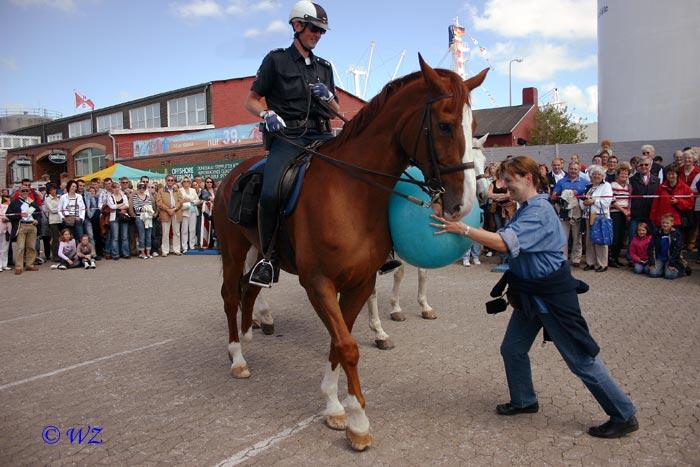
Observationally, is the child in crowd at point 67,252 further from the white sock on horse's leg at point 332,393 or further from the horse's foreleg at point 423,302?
the white sock on horse's leg at point 332,393

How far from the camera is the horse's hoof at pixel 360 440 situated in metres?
3.71

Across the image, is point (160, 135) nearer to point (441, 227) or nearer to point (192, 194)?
point (192, 194)

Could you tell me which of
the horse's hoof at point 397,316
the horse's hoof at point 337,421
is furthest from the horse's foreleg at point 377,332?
the horse's hoof at point 337,421

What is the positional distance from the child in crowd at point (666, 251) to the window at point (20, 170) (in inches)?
2153

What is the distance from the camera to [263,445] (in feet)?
12.7

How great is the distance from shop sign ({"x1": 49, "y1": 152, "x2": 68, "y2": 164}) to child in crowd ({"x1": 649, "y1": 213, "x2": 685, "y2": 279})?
47.9 m

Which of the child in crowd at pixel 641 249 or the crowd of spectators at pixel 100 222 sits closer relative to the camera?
the child in crowd at pixel 641 249

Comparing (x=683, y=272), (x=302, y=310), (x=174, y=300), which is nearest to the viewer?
(x=302, y=310)

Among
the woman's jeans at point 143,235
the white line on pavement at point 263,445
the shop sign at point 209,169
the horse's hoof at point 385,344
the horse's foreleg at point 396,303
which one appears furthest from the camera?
the shop sign at point 209,169

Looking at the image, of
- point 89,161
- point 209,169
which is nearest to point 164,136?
point 89,161

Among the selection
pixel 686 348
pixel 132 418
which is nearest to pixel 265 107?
pixel 132 418

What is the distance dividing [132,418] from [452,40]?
49159 millimetres

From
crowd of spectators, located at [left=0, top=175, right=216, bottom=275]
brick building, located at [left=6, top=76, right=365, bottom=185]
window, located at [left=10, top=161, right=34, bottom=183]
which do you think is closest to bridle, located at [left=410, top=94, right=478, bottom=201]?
crowd of spectators, located at [left=0, top=175, right=216, bottom=275]

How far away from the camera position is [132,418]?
4387 millimetres
